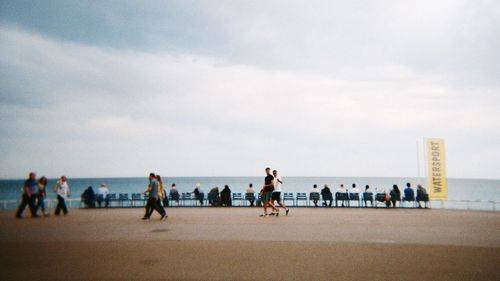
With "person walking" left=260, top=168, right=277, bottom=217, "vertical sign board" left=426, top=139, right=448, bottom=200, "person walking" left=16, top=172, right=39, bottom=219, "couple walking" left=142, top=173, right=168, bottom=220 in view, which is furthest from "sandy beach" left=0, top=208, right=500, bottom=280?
"vertical sign board" left=426, top=139, right=448, bottom=200

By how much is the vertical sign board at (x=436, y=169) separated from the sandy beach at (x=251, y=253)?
8.08m

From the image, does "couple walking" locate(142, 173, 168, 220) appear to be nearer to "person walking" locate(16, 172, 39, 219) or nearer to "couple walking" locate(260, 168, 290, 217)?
"couple walking" locate(260, 168, 290, 217)

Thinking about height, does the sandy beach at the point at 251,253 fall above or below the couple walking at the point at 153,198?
below

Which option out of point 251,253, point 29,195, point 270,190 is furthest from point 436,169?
point 29,195

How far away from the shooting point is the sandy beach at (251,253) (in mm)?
4801

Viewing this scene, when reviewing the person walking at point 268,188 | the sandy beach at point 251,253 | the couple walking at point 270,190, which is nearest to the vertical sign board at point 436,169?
the sandy beach at point 251,253

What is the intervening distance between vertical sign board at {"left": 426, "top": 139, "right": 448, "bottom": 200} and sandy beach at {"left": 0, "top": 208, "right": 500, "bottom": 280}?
808cm

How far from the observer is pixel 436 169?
17.3 metres

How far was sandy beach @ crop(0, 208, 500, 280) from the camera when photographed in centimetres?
480

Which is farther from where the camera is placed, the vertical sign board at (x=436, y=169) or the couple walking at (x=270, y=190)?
the vertical sign board at (x=436, y=169)

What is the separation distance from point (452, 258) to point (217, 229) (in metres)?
5.88

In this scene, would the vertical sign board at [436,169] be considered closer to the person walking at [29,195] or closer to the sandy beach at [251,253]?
the sandy beach at [251,253]

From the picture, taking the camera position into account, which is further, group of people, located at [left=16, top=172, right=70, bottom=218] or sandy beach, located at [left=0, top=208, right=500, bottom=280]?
group of people, located at [left=16, top=172, right=70, bottom=218]

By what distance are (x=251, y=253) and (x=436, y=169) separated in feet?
50.0
